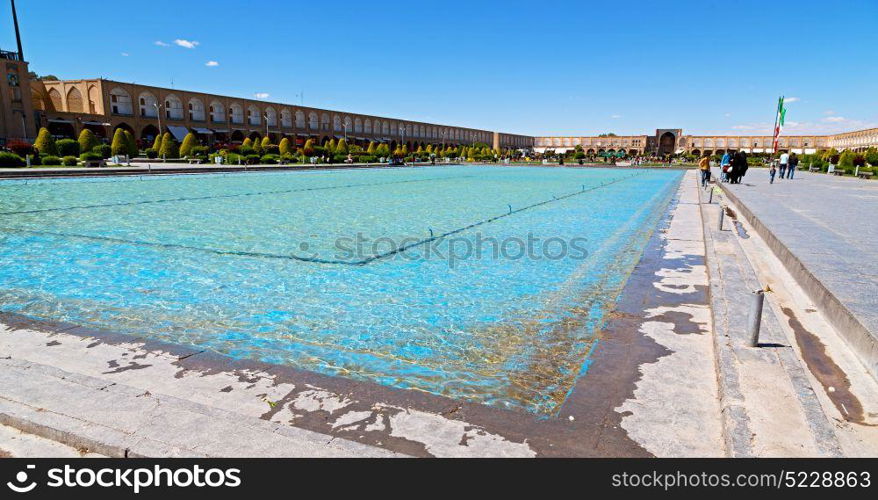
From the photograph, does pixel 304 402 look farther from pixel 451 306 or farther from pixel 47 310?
pixel 47 310

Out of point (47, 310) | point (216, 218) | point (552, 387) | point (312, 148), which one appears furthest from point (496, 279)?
point (312, 148)

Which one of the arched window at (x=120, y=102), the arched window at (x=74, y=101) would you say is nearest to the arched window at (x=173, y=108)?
the arched window at (x=120, y=102)

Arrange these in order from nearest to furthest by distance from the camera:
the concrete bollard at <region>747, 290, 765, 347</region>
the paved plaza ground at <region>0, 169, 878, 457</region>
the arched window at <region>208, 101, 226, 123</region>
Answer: the paved plaza ground at <region>0, 169, 878, 457</region>
the concrete bollard at <region>747, 290, 765, 347</region>
the arched window at <region>208, 101, 226, 123</region>

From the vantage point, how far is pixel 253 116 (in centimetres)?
4609

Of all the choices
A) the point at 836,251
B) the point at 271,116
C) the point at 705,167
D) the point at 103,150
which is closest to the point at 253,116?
the point at 271,116

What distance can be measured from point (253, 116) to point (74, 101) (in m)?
13.6

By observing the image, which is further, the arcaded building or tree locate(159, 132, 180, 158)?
the arcaded building

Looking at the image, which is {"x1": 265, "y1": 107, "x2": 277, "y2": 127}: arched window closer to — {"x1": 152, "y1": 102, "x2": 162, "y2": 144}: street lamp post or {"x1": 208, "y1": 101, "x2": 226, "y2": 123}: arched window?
{"x1": 208, "y1": 101, "x2": 226, "y2": 123}: arched window

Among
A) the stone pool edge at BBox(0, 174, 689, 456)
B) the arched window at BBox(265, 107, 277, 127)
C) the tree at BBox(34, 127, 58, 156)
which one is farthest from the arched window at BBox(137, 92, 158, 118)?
the stone pool edge at BBox(0, 174, 689, 456)

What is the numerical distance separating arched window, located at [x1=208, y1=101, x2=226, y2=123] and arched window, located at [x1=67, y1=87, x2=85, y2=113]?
30.7 feet

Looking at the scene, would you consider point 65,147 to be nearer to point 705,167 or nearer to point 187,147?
point 187,147

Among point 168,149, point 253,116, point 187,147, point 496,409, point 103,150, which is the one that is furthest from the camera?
point 253,116

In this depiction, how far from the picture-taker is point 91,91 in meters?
34.8

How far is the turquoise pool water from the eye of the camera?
321 centimetres
